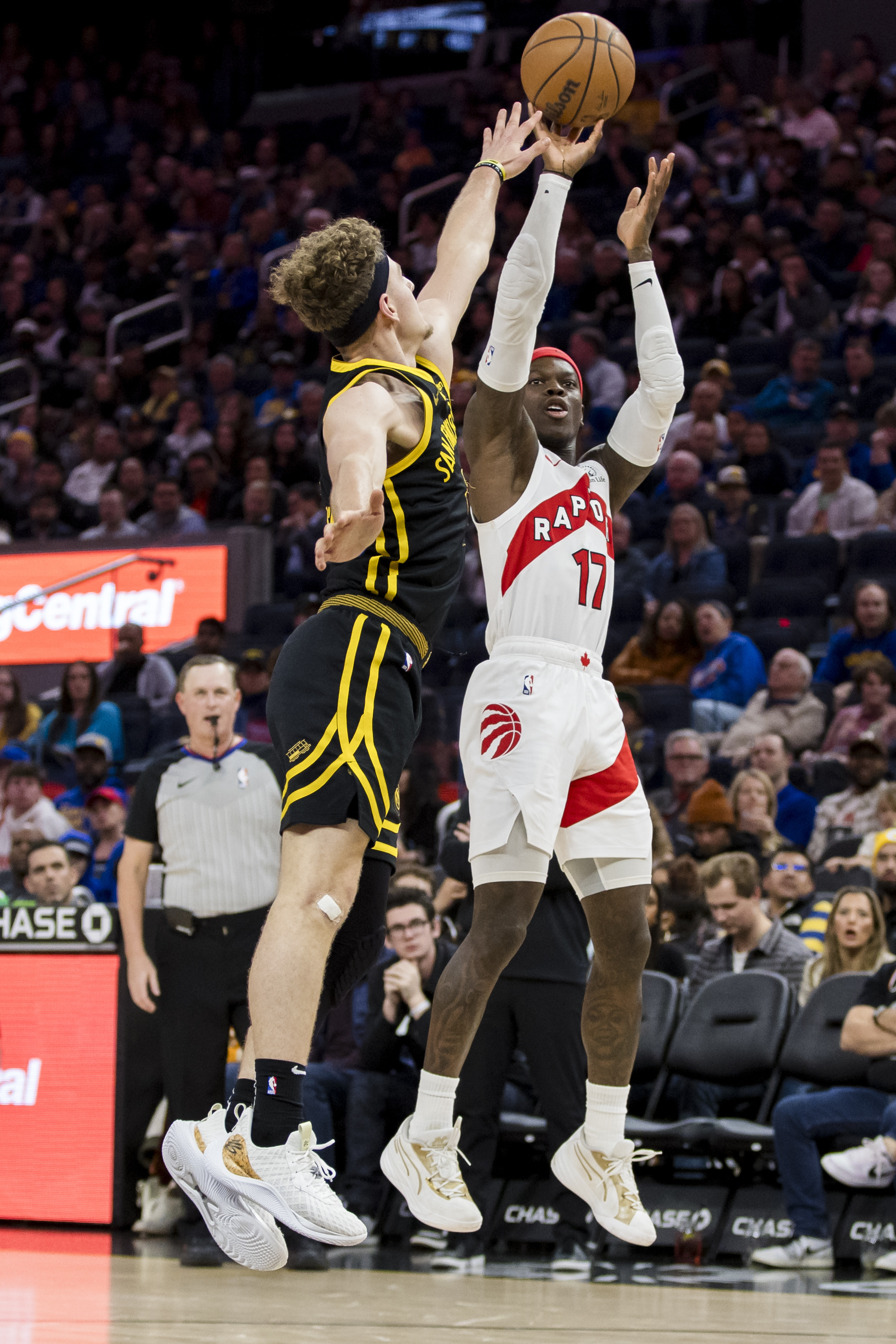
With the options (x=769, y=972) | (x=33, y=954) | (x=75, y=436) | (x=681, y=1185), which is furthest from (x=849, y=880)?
(x=75, y=436)

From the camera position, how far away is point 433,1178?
14.9 feet

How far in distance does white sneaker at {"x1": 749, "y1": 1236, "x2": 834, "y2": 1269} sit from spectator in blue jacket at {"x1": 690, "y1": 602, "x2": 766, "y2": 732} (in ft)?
13.9

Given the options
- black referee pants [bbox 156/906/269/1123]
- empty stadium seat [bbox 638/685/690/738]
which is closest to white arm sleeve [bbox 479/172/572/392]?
black referee pants [bbox 156/906/269/1123]

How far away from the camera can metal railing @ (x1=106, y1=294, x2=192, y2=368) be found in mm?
18016

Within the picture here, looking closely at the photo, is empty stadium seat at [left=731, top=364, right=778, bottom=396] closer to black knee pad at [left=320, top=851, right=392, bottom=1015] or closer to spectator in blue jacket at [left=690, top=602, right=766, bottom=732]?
spectator in blue jacket at [left=690, top=602, right=766, bottom=732]

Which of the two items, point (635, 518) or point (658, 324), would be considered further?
point (635, 518)

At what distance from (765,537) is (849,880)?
4183 millimetres

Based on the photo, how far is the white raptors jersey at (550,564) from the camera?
4793mm

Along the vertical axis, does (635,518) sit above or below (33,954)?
above

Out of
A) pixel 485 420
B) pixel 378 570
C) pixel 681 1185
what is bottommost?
pixel 681 1185

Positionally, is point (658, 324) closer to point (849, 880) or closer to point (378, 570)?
point (378, 570)

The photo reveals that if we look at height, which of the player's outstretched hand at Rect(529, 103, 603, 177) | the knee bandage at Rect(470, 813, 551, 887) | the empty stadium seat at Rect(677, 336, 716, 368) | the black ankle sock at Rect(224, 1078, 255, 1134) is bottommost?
the black ankle sock at Rect(224, 1078, 255, 1134)

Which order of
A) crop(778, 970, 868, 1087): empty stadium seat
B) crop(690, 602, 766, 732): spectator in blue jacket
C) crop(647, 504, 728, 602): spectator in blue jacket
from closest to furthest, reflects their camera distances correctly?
crop(778, 970, 868, 1087): empty stadium seat
crop(690, 602, 766, 732): spectator in blue jacket
crop(647, 504, 728, 602): spectator in blue jacket

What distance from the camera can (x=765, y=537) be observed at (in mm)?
12047
